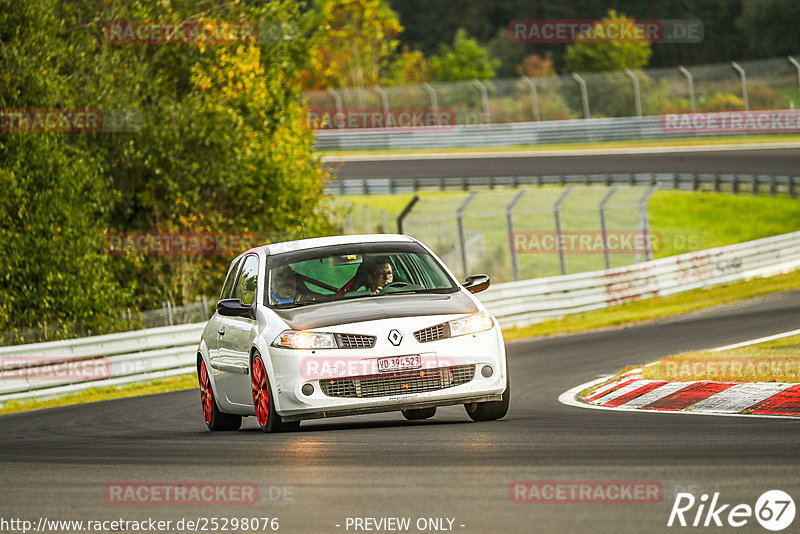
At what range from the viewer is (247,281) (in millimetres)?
10766

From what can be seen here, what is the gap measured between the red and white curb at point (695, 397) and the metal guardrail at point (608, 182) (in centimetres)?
2842

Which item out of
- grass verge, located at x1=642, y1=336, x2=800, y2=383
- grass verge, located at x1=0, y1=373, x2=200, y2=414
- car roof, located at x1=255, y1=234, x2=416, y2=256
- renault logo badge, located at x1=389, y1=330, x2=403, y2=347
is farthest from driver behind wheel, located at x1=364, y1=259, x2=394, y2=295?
grass verge, located at x1=0, y1=373, x2=200, y2=414

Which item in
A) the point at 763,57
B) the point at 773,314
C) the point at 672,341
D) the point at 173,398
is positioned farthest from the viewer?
the point at 763,57

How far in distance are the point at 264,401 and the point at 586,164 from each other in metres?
36.1

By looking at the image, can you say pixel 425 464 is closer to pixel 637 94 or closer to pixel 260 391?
pixel 260 391

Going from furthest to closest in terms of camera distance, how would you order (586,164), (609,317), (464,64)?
(464,64), (586,164), (609,317)

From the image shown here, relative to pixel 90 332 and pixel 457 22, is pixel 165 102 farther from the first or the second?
pixel 457 22

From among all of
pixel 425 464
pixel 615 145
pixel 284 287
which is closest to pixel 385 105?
pixel 615 145

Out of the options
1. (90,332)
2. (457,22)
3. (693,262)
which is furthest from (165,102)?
(457,22)

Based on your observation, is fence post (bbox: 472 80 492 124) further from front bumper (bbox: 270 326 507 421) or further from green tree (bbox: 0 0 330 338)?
front bumper (bbox: 270 326 507 421)

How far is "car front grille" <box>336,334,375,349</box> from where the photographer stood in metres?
8.98

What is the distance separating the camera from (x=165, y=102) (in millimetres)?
26859

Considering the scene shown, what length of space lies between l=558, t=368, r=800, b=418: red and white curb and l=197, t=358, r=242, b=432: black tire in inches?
116

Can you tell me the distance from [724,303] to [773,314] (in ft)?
12.7
